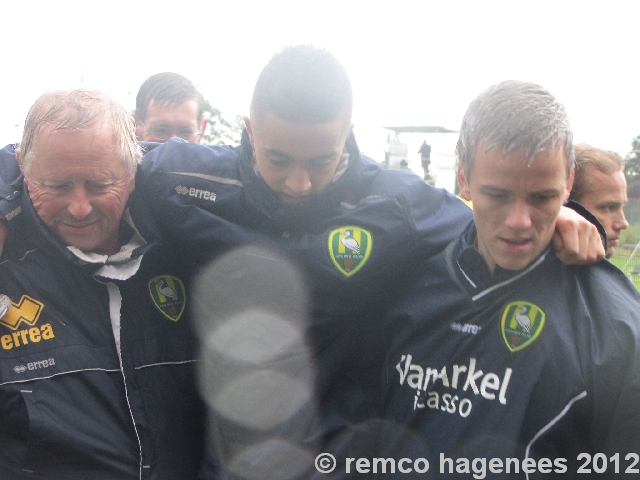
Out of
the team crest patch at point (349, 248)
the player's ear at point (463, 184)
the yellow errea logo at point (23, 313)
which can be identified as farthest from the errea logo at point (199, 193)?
the player's ear at point (463, 184)

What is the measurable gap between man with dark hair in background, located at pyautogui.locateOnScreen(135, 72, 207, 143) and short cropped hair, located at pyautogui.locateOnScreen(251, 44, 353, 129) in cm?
185

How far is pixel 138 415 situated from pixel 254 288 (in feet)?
1.96

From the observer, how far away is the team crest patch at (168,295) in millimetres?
2285

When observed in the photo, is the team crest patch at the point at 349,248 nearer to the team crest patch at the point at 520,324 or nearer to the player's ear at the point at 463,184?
the player's ear at the point at 463,184

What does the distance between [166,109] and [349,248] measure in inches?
91.6

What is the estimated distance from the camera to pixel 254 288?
7.27 feet

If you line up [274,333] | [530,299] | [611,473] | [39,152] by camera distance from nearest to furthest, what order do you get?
[611,473] → [530,299] → [39,152] → [274,333]

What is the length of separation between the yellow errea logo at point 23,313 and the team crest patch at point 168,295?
15.6 inches

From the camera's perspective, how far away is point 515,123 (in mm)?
1771

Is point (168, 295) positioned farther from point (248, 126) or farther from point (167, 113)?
point (167, 113)

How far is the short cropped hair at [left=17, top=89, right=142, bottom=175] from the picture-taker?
2.01 metres

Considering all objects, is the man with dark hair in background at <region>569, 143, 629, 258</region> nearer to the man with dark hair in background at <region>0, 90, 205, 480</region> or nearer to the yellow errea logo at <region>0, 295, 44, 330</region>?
the man with dark hair in background at <region>0, 90, 205, 480</region>

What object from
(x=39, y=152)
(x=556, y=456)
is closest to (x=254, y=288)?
(x=39, y=152)

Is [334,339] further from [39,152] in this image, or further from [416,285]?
[39,152]
